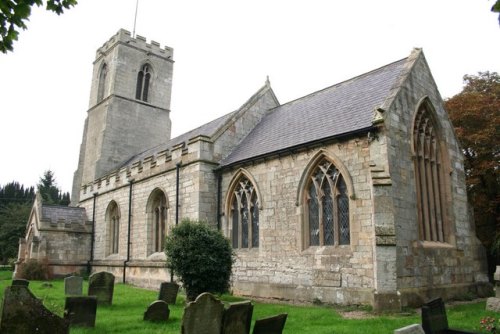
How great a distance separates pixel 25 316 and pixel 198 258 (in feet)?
24.7

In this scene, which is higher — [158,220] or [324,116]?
[324,116]

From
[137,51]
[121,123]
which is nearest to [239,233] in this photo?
[121,123]

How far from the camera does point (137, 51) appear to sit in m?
32.0

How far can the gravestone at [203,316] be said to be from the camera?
23.7 feet

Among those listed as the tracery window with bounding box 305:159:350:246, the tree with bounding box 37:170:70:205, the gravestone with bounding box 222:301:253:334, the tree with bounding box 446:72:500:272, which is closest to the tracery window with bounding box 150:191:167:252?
the tracery window with bounding box 305:159:350:246

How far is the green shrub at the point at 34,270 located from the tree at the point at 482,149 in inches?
871

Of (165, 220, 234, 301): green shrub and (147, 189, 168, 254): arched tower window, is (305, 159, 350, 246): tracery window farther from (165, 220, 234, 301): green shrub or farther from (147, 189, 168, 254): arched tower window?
(147, 189, 168, 254): arched tower window

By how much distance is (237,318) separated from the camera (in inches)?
303

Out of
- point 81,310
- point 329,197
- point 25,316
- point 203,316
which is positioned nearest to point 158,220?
point 329,197

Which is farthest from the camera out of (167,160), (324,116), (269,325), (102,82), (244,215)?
(102,82)

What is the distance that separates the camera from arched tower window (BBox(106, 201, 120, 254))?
24.5m

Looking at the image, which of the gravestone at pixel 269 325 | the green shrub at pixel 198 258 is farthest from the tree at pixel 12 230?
the gravestone at pixel 269 325

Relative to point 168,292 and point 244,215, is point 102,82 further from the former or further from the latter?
point 168,292

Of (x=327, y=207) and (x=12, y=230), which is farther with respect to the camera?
(x=12, y=230)
